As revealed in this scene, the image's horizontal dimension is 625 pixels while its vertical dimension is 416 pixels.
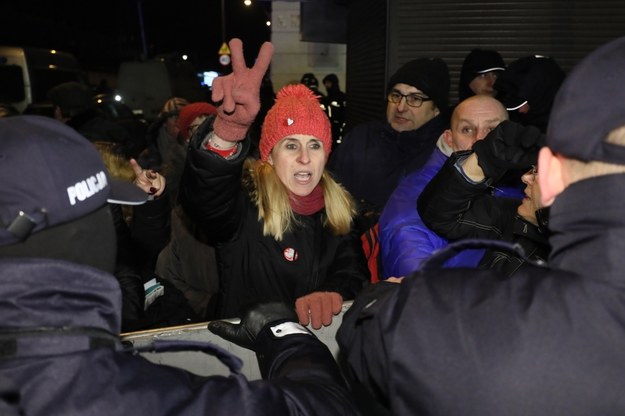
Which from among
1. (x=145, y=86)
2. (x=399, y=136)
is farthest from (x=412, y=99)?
(x=145, y=86)

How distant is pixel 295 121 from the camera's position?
107 inches

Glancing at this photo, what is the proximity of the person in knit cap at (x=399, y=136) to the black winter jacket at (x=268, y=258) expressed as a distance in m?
1.07

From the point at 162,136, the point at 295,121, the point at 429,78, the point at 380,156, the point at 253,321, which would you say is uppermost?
the point at 429,78

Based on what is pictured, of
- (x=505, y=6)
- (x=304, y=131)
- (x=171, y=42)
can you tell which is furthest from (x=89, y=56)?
(x=304, y=131)

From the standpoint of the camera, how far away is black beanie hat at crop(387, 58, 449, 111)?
12.5ft

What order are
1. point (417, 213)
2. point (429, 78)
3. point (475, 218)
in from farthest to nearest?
point (429, 78), point (417, 213), point (475, 218)

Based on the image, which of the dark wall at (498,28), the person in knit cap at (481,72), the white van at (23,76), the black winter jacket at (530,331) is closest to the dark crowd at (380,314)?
the black winter jacket at (530,331)

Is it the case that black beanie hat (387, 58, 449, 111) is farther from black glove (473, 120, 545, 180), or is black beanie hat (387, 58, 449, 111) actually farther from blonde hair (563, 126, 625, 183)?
blonde hair (563, 126, 625, 183)

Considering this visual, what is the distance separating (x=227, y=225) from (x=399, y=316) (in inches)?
→ 56.7

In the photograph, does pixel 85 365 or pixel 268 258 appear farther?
pixel 268 258

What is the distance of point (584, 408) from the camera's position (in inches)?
38.6

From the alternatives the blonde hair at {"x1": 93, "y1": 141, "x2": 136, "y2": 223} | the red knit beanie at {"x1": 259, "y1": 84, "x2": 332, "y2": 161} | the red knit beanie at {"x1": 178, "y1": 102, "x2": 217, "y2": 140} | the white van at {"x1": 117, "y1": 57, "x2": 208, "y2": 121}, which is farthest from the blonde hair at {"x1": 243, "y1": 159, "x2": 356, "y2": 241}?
the white van at {"x1": 117, "y1": 57, "x2": 208, "y2": 121}

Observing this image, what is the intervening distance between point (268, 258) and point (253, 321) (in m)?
0.70

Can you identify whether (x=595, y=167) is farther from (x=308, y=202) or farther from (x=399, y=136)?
(x=399, y=136)
